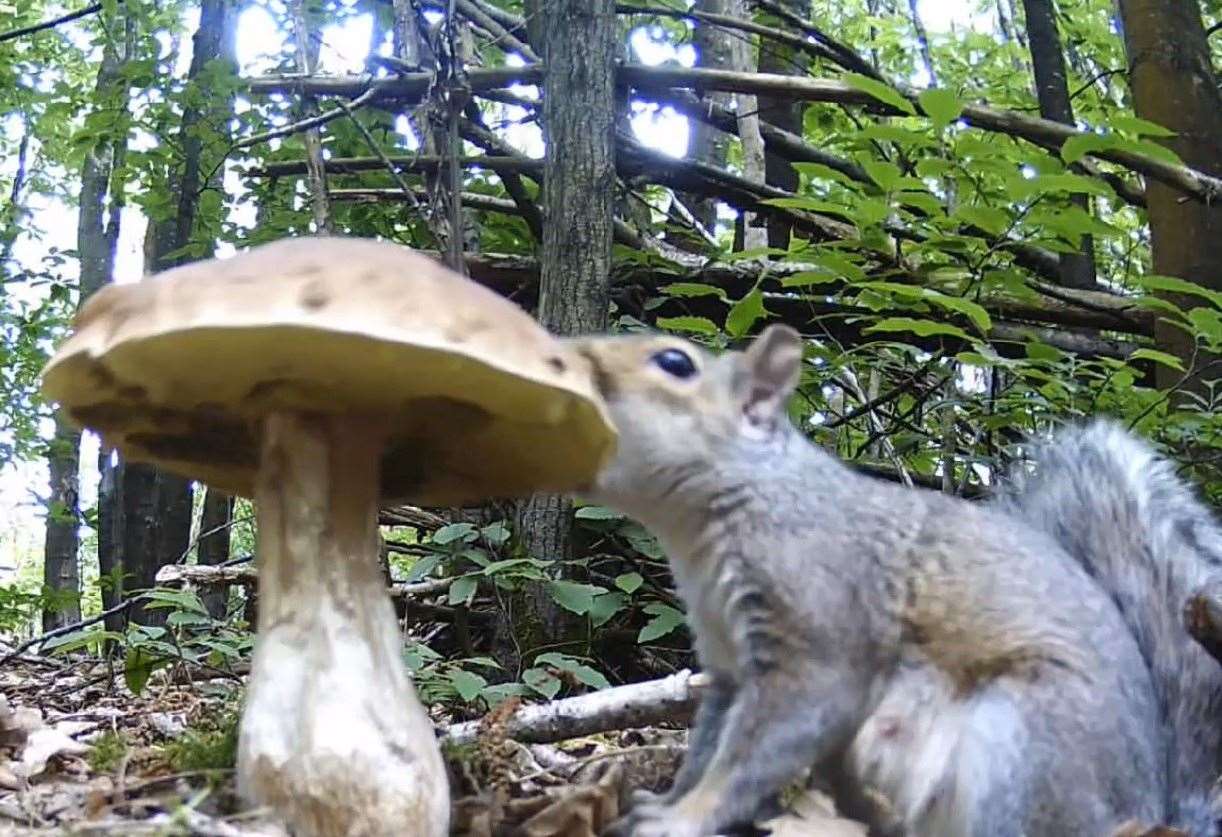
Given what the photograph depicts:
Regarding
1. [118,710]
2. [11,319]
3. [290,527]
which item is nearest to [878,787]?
[290,527]

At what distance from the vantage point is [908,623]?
6.41ft

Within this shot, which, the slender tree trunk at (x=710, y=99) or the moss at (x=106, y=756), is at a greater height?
the slender tree trunk at (x=710, y=99)

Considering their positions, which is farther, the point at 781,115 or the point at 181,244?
the point at 781,115

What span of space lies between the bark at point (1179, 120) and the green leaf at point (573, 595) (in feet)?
7.70

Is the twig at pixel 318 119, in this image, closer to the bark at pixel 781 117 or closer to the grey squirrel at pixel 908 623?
the bark at pixel 781 117

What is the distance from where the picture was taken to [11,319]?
662cm

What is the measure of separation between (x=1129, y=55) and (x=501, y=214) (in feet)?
8.80

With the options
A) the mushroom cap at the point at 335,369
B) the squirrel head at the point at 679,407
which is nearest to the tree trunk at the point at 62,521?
the mushroom cap at the point at 335,369

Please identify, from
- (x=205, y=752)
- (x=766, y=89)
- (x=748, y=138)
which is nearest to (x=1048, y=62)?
(x=748, y=138)

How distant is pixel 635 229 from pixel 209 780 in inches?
139

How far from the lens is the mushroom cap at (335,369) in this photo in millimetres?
1353

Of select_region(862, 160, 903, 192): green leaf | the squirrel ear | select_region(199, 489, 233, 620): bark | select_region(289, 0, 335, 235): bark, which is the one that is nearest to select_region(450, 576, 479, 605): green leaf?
select_region(289, 0, 335, 235): bark

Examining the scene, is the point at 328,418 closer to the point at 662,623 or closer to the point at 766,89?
the point at 662,623

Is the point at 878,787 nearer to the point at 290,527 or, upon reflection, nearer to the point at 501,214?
the point at 290,527
